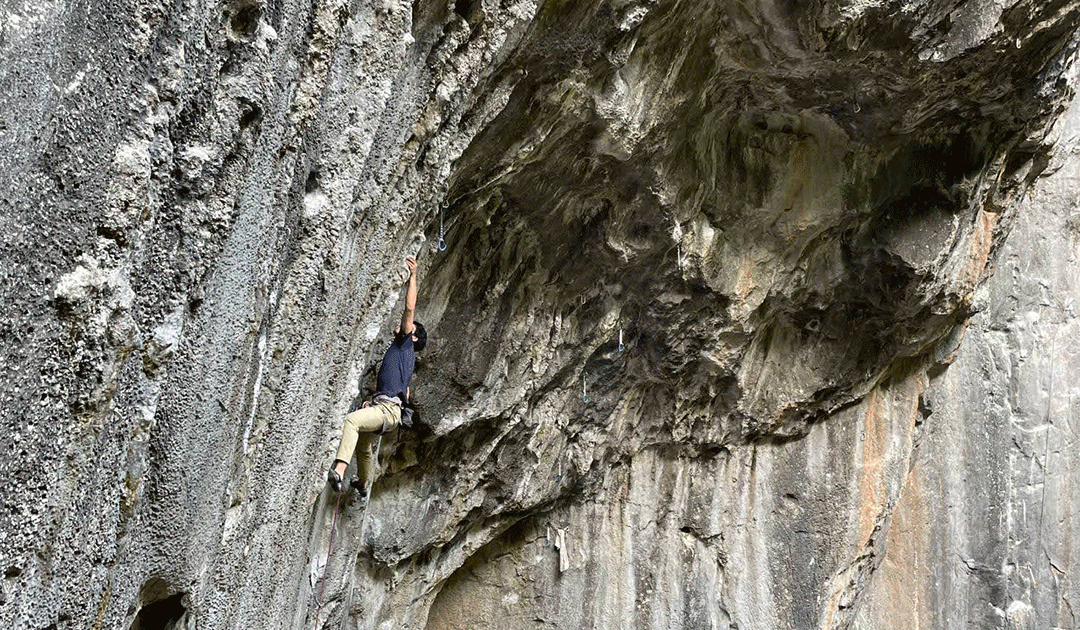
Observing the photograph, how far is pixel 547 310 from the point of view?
5551 mm

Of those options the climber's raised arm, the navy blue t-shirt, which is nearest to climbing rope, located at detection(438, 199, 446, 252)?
the climber's raised arm

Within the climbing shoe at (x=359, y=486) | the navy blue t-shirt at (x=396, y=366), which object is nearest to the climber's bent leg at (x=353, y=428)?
the navy blue t-shirt at (x=396, y=366)

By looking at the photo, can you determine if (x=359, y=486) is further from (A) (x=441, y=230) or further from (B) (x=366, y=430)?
(A) (x=441, y=230)

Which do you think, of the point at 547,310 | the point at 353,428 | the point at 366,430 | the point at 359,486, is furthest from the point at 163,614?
the point at 547,310

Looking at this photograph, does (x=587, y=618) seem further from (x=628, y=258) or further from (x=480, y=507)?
(x=628, y=258)

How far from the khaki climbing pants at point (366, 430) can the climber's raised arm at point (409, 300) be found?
1.27 feet

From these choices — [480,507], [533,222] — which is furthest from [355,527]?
[533,222]

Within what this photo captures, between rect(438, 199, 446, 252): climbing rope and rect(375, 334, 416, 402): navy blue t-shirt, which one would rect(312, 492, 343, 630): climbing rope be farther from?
rect(438, 199, 446, 252): climbing rope

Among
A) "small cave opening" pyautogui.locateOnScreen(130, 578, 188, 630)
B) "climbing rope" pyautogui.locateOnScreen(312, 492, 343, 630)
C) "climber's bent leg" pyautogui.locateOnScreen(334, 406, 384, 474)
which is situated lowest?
"small cave opening" pyautogui.locateOnScreen(130, 578, 188, 630)

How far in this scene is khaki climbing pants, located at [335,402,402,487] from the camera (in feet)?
14.2

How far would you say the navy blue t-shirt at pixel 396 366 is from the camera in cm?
451

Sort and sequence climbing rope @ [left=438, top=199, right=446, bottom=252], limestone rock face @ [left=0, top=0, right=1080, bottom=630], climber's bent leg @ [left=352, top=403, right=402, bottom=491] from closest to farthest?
limestone rock face @ [left=0, top=0, right=1080, bottom=630], climbing rope @ [left=438, top=199, right=446, bottom=252], climber's bent leg @ [left=352, top=403, right=402, bottom=491]

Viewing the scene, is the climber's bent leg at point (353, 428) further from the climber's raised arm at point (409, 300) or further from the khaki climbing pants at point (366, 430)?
the climber's raised arm at point (409, 300)

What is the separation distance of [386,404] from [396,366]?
188mm
